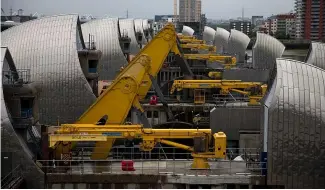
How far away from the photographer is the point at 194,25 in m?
138

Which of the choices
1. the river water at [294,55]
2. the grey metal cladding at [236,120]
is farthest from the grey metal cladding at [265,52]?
the river water at [294,55]

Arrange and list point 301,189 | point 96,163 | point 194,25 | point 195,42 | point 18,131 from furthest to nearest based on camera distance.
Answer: point 194,25
point 195,42
point 96,163
point 18,131
point 301,189

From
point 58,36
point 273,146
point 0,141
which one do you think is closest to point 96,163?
point 0,141

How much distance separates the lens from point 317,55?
40375 millimetres

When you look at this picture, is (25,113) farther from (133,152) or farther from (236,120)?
(236,120)

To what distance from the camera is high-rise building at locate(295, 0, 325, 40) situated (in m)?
153

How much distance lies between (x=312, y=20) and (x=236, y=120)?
133467 millimetres

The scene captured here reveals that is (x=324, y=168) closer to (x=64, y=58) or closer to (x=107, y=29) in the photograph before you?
(x=64, y=58)

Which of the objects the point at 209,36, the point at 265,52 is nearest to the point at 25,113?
the point at 265,52

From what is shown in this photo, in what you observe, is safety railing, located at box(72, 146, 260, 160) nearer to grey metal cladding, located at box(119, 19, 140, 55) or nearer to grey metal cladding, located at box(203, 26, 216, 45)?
grey metal cladding, located at box(119, 19, 140, 55)

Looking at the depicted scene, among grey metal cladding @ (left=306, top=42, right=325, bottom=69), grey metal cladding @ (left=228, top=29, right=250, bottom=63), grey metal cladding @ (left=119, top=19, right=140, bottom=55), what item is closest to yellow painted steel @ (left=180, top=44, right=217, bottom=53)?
grey metal cladding @ (left=228, top=29, right=250, bottom=63)

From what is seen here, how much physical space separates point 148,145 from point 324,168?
7.11 metres

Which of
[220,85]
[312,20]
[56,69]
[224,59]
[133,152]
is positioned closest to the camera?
[133,152]

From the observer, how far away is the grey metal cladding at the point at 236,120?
2969 cm
